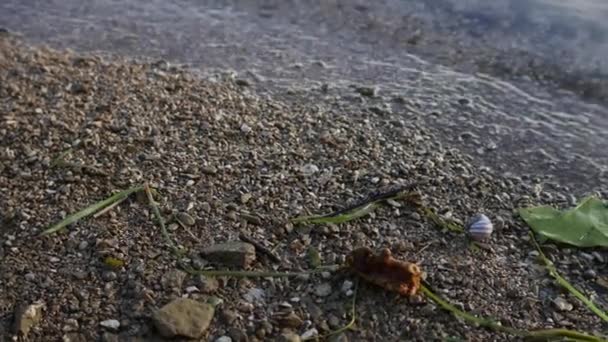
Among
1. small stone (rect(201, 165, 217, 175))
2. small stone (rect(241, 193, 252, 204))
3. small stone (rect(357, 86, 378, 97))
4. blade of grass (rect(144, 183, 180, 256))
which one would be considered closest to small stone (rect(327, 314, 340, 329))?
blade of grass (rect(144, 183, 180, 256))

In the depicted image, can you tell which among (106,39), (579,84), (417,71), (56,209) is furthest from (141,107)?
(579,84)

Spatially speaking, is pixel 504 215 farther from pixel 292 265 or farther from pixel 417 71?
pixel 417 71

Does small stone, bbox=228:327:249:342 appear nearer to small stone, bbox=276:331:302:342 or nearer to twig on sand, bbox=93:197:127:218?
small stone, bbox=276:331:302:342

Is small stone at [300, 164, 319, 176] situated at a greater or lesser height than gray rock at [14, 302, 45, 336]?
greater

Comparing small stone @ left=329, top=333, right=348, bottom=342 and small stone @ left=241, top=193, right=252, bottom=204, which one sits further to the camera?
small stone @ left=241, top=193, right=252, bottom=204

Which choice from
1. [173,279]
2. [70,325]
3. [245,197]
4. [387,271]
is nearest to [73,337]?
[70,325]

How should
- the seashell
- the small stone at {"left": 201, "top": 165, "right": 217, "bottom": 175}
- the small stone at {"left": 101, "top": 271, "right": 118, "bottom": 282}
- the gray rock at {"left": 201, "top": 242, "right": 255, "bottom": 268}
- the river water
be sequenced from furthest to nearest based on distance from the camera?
the river water, the small stone at {"left": 201, "top": 165, "right": 217, "bottom": 175}, the seashell, the gray rock at {"left": 201, "top": 242, "right": 255, "bottom": 268}, the small stone at {"left": 101, "top": 271, "right": 118, "bottom": 282}
